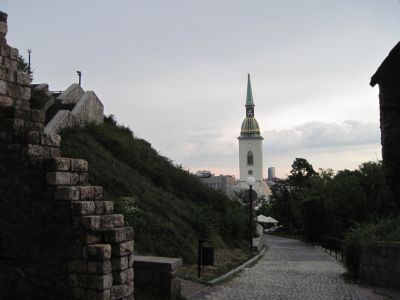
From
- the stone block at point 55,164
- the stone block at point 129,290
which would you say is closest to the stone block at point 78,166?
the stone block at point 55,164

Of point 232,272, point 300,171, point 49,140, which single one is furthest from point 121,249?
point 300,171

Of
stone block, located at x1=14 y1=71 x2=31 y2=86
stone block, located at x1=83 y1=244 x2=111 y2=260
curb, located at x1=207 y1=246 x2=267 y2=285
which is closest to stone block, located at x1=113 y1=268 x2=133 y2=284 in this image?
stone block, located at x1=83 y1=244 x2=111 y2=260

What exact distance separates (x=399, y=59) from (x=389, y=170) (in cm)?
295

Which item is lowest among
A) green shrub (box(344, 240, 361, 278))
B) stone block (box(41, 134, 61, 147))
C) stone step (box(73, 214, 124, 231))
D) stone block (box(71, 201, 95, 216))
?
green shrub (box(344, 240, 361, 278))

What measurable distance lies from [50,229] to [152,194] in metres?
12.5

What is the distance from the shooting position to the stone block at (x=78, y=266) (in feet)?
23.2

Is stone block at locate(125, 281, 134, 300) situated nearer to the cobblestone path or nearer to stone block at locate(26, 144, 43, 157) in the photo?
stone block at locate(26, 144, 43, 157)

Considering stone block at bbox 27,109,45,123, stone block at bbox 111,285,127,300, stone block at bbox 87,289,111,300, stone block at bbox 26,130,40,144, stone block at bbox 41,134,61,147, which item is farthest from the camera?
stone block at bbox 27,109,45,123

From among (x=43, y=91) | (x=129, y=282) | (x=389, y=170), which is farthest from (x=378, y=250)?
(x=43, y=91)

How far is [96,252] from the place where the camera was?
7.03 m

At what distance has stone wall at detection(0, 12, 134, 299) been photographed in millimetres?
7125

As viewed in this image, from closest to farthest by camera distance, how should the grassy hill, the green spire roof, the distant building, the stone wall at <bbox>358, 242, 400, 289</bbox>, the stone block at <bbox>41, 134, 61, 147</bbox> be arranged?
the stone block at <bbox>41, 134, 61, 147</bbox> → the stone wall at <bbox>358, 242, 400, 289</bbox> → the grassy hill → the distant building → the green spire roof

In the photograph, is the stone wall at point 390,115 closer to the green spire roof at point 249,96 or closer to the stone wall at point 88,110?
the stone wall at point 88,110

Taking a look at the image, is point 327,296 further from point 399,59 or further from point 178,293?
point 399,59
